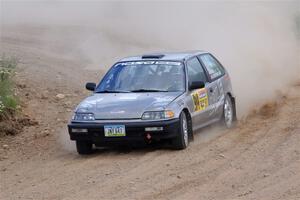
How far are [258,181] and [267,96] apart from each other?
284 inches

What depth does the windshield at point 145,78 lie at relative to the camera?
11.3 metres

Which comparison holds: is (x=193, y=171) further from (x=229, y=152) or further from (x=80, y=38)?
(x=80, y=38)

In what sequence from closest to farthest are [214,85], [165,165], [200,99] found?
[165,165], [200,99], [214,85]

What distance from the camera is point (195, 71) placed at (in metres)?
12.0

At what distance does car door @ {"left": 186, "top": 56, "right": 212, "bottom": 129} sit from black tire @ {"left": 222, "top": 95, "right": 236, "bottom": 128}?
75 centimetres

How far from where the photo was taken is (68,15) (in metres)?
32.1

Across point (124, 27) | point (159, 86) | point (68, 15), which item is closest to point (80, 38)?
point (124, 27)

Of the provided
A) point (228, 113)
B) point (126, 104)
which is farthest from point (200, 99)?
point (126, 104)

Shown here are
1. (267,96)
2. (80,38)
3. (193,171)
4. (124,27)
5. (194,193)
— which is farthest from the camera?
(124,27)

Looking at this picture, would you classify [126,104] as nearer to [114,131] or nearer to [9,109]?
[114,131]

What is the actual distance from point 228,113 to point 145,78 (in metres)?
2.06

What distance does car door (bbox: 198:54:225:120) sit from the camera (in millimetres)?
12195

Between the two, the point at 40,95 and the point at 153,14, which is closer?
the point at 40,95

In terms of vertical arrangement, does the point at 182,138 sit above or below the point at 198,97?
below
